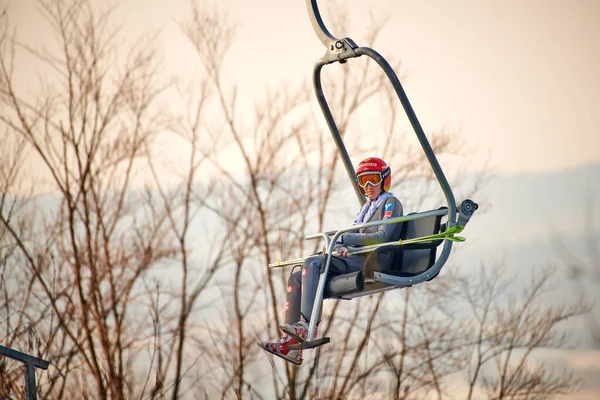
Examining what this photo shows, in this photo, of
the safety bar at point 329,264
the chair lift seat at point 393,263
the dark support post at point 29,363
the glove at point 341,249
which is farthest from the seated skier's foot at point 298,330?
the dark support post at point 29,363

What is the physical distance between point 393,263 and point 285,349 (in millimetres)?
992

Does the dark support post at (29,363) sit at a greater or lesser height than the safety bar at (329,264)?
lesser

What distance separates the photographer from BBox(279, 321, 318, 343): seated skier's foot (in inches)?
299

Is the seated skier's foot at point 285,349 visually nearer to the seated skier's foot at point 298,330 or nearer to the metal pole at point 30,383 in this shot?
the seated skier's foot at point 298,330

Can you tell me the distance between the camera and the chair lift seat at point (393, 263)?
7637 mm

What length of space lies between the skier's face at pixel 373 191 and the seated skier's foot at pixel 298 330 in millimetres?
1082

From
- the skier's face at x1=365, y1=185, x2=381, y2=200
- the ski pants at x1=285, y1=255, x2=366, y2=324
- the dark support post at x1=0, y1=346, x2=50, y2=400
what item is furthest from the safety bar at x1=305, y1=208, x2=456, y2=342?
the dark support post at x1=0, y1=346, x2=50, y2=400

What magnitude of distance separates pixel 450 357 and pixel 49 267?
23.4 ft

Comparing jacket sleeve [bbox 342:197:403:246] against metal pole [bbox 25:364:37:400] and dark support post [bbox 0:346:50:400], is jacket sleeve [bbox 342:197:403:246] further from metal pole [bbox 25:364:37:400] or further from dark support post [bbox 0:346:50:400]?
metal pole [bbox 25:364:37:400]

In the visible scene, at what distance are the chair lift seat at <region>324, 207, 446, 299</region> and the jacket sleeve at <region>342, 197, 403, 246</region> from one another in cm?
10

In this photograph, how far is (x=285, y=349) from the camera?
765 centimetres

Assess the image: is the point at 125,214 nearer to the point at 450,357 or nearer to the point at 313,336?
the point at 450,357

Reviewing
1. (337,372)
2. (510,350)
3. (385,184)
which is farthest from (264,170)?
(385,184)

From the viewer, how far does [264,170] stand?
19.3 metres
